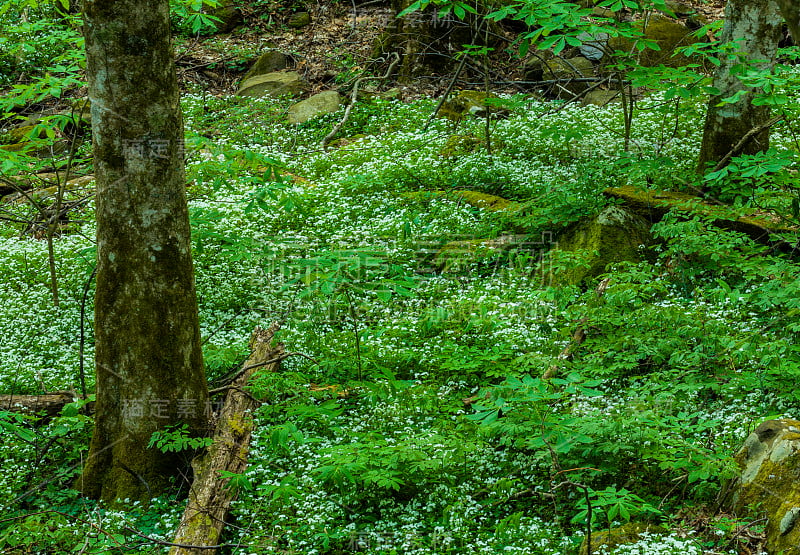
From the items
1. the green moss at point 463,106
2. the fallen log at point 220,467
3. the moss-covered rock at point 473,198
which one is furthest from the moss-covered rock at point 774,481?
the green moss at point 463,106

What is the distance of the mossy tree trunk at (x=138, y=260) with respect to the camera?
4801 millimetres

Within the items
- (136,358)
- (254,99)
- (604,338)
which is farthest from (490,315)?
(254,99)

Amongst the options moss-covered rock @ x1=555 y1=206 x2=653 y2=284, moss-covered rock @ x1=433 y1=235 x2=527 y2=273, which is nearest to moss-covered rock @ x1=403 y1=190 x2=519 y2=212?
moss-covered rock @ x1=433 y1=235 x2=527 y2=273

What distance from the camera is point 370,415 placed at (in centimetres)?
588

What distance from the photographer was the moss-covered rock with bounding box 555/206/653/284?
776cm

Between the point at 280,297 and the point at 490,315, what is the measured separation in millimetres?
2716

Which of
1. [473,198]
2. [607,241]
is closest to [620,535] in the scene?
[607,241]

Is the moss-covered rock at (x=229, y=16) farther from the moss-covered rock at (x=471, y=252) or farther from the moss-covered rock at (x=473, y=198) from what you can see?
the moss-covered rock at (x=471, y=252)

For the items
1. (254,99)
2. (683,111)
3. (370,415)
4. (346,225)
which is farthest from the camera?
(254,99)

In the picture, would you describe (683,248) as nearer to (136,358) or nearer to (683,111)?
(683,111)

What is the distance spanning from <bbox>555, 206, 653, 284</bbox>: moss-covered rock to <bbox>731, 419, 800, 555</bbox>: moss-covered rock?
344cm

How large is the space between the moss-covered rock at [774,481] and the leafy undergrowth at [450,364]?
0.72ft

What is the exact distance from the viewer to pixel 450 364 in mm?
6199

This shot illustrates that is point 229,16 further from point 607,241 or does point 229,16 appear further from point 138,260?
point 138,260
